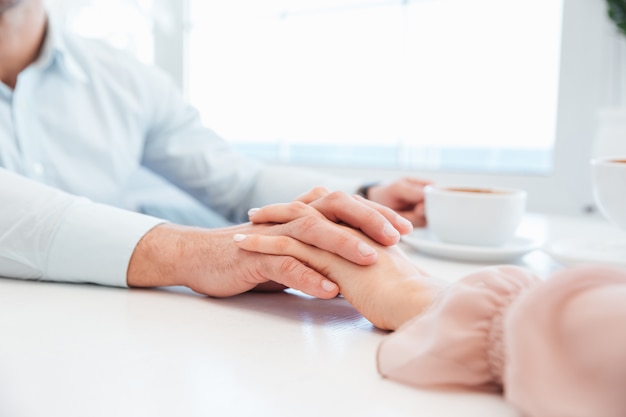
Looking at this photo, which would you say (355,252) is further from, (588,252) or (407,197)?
(407,197)

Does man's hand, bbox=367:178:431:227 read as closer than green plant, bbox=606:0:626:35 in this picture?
Yes

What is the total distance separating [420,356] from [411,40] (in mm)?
1478

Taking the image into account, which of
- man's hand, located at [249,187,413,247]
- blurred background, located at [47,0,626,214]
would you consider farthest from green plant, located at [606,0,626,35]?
man's hand, located at [249,187,413,247]

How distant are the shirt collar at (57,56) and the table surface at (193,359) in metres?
0.76

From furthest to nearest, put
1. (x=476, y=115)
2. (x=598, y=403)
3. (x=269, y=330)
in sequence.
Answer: (x=476, y=115)
(x=269, y=330)
(x=598, y=403)

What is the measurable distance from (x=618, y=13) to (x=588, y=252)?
0.85 meters

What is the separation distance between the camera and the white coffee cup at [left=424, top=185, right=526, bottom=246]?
877 mm

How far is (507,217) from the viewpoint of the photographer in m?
0.89

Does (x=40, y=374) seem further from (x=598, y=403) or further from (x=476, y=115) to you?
(x=476, y=115)

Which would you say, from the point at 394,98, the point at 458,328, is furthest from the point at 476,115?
the point at 458,328

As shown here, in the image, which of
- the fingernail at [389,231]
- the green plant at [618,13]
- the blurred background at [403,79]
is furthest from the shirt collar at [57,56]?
the green plant at [618,13]

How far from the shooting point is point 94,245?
28.0 inches

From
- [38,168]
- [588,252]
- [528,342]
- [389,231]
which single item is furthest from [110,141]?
[528,342]

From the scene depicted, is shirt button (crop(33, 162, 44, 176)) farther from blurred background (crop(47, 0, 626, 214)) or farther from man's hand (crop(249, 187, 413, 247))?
blurred background (crop(47, 0, 626, 214))
